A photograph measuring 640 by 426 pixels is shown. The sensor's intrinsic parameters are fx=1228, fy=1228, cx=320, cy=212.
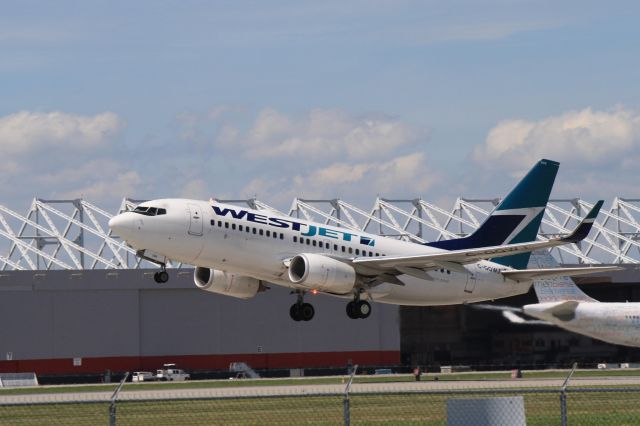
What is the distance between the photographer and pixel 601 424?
119ft

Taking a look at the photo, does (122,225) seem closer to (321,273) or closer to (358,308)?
(321,273)

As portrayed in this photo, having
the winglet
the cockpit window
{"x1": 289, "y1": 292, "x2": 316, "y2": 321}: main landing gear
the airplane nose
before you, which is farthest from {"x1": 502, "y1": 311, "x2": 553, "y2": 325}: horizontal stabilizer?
the airplane nose

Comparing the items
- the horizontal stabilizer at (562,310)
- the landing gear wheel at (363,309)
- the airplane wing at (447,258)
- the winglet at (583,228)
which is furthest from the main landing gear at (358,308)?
the horizontal stabilizer at (562,310)

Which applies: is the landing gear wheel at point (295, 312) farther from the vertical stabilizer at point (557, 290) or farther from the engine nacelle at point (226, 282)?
the vertical stabilizer at point (557, 290)

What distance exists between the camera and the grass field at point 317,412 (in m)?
39.1

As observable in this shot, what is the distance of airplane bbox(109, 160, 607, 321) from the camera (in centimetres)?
5041

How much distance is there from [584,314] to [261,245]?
3235cm

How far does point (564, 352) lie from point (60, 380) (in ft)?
136

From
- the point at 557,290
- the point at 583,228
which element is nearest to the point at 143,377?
the point at 557,290

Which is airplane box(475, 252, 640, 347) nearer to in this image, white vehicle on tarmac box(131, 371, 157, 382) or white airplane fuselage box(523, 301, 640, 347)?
white airplane fuselage box(523, 301, 640, 347)

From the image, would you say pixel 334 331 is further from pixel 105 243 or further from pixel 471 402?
pixel 471 402

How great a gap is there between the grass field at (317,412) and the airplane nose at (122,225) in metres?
7.16

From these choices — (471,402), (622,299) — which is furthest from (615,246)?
(471,402)

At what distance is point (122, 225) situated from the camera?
164 feet
